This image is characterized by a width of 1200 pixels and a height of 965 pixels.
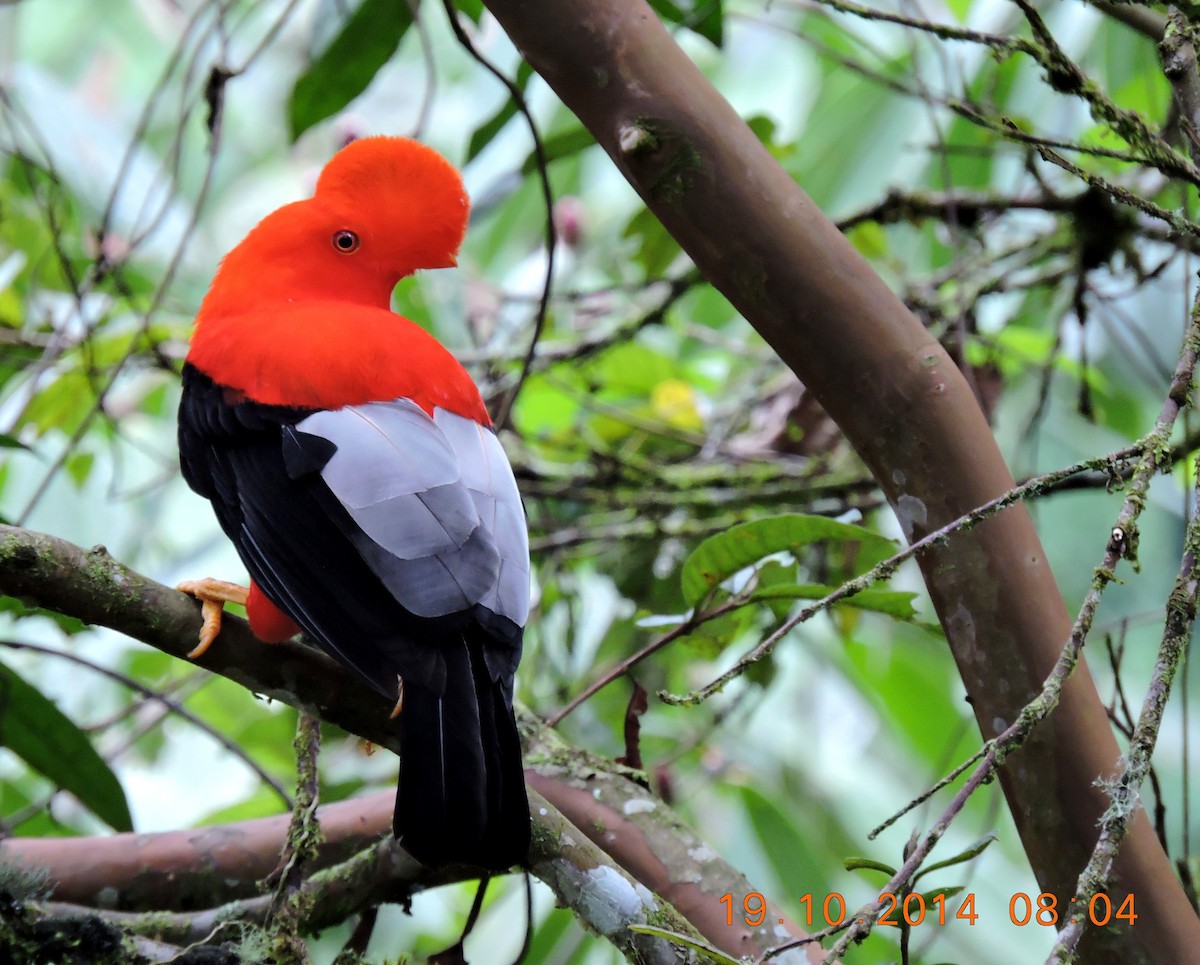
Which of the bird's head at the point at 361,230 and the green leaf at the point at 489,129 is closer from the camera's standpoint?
the bird's head at the point at 361,230

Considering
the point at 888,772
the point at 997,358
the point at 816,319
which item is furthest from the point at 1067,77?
the point at 888,772

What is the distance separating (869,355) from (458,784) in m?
0.60

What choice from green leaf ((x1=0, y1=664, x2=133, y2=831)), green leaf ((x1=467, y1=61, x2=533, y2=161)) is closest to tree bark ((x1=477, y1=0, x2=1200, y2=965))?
green leaf ((x1=467, y1=61, x2=533, y2=161))

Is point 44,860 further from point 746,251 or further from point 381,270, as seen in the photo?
point 746,251

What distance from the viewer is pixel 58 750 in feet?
5.48

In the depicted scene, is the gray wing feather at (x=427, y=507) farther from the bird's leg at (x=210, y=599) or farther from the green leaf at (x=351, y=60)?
the green leaf at (x=351, y=60)

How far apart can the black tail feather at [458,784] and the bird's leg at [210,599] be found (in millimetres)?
258

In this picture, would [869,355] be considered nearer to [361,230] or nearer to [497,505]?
[497,505]

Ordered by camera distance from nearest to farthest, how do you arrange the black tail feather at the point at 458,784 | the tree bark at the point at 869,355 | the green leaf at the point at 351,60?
the black tail feather at the point at 458,784, the tree bark at the point at 869,355, the green leaf at the point at 351,60

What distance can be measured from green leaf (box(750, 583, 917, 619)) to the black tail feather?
46 centimetres

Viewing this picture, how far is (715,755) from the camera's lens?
11.6ft

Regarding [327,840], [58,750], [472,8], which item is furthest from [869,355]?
[58,750]

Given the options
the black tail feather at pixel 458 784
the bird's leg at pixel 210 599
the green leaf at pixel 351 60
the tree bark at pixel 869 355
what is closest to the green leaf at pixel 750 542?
the tree bark at pixel 869 355

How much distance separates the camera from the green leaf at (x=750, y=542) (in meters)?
1.45
